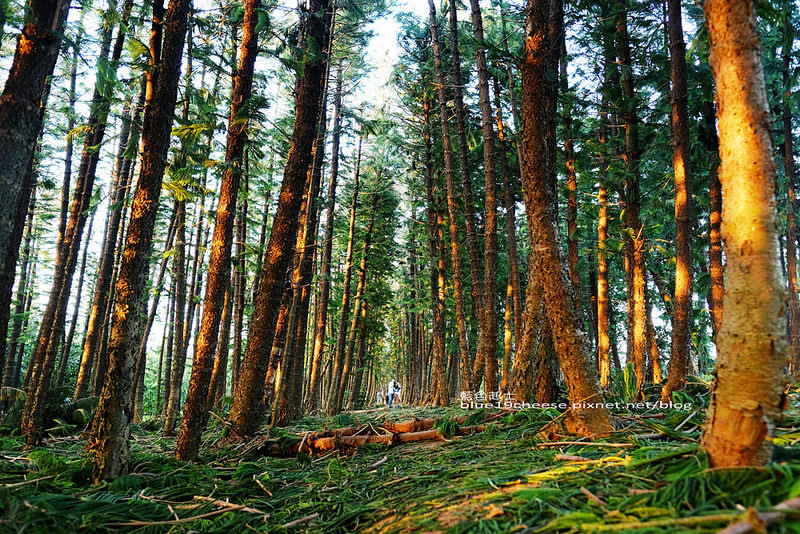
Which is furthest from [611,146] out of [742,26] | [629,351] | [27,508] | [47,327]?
[47,327]

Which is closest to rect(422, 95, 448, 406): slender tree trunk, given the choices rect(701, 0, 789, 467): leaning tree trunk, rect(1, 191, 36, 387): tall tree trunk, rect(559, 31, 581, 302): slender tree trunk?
rect(559, 31, 581, 302): slender tree trunk

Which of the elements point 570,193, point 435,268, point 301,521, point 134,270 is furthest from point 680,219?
point 435,268

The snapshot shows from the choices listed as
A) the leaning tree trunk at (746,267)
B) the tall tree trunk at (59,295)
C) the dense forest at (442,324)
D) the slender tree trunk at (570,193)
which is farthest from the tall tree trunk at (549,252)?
the tall tree trunk at (59,295)

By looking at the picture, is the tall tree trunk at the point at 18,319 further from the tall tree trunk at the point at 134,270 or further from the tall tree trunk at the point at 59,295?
the tall tree trunk at the point at 134,270

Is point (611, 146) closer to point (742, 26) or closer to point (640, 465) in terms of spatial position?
point (742, 26)

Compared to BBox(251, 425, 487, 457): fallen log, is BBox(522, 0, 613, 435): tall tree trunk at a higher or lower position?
higher

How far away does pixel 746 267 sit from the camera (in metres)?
2.32

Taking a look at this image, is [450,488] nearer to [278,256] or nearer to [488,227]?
[278,256]

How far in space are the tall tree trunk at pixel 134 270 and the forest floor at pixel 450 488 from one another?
318 millimetres

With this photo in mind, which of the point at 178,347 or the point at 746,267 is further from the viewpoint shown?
the point at 178,347

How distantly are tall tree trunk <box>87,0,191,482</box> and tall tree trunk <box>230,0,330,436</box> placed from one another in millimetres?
2097

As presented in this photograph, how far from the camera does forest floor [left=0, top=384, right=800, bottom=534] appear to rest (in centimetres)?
211

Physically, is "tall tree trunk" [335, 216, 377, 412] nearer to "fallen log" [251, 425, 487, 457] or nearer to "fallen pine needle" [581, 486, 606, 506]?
"fallen log" [251, 425, 487, 457]

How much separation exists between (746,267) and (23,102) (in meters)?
5.39
